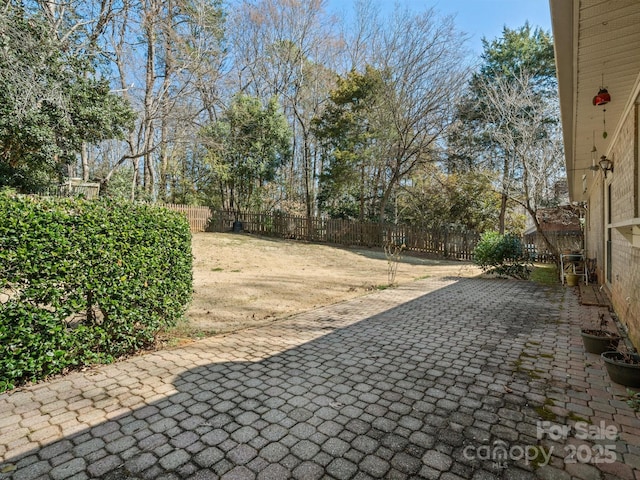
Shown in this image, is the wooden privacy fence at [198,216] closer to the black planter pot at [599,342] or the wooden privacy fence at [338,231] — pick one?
the wooden privacy fence at [338,231]

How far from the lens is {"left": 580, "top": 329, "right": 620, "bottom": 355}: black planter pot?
11.5 feet

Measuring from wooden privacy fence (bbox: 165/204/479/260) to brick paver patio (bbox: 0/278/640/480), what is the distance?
10.8m

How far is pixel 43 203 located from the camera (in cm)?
279

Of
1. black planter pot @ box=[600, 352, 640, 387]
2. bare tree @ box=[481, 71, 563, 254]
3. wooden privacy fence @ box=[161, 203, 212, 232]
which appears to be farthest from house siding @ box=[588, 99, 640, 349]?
wooden privacy fence @ box=[161, 203, 212, 232]

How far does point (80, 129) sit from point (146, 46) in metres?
8.96

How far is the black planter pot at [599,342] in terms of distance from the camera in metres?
3.50

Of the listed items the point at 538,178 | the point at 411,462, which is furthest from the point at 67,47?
the point at 538,178

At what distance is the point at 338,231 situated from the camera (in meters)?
17.7

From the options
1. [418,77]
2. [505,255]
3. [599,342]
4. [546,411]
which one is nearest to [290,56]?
[418,77]

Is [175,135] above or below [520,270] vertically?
above

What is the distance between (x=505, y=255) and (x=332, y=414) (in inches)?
333

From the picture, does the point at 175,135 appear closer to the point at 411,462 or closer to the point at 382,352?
the point at 382,352

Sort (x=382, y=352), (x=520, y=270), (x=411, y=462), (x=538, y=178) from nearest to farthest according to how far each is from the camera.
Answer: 1. (x=411, y=462)
2. (x=382, y=352)
3. (x=520, y=270)
4. (x=538, y=178)

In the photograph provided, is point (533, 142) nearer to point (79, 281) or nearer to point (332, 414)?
point (332, 414)
